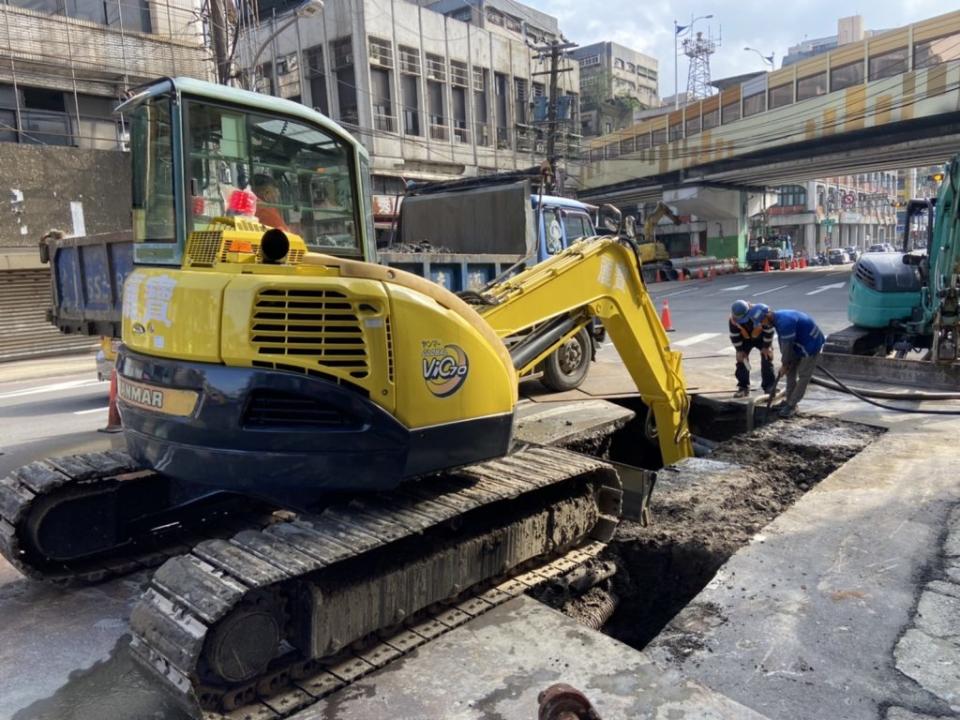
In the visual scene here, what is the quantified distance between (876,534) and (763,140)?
3387 cm

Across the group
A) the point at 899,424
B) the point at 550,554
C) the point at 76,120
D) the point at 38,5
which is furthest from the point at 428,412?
the point at 38,5

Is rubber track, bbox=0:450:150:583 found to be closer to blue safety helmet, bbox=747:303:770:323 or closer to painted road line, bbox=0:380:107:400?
blue safety helmet, bbox=747:303:770:323

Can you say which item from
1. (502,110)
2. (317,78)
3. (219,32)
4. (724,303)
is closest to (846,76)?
(502,110)

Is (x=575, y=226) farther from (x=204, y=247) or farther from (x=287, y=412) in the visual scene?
(x=287, y=412)

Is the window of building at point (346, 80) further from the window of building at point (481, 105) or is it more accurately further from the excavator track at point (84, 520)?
the excavator track at point (84, 520)

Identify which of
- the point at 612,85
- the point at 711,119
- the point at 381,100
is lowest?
the point at 381,100

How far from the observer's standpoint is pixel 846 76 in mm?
32125

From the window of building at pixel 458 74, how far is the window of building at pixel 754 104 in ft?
46.5

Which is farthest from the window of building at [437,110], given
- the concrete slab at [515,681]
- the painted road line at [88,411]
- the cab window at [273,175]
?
the concrete slab at [515,681]

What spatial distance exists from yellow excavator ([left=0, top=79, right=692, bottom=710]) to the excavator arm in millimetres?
1130

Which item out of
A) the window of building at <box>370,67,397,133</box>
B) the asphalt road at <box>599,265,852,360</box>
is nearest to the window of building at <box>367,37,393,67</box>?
the window of building at <box>370,67,397,133</box>

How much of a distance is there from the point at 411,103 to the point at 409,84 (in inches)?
32.9

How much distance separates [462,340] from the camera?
3.68 meters

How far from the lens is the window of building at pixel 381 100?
3058 centimetres
